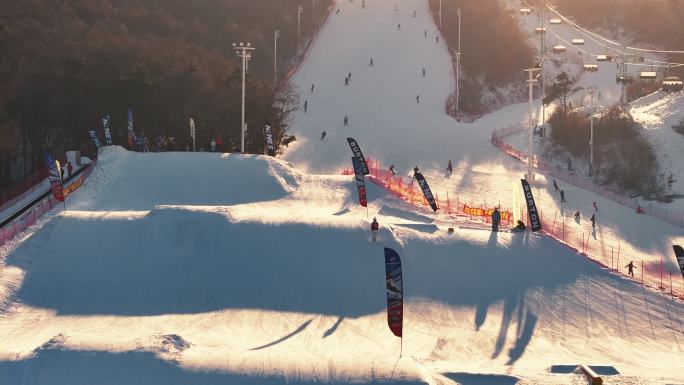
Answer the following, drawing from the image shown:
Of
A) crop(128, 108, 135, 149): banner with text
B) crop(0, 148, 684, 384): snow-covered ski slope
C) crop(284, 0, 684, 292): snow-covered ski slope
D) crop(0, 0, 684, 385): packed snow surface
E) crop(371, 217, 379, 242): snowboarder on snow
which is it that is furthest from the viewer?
crop(128, 108, 135, 149): banner with text

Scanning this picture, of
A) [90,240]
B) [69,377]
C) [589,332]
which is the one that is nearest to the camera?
[69,377]

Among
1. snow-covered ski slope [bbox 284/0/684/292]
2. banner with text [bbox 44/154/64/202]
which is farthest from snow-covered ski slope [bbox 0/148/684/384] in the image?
snow-covered ski slope [bbox 284/0/684/292]

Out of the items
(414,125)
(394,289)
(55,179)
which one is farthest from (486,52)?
(394,289)

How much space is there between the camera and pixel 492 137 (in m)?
50.2

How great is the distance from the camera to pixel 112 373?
16.4 metres

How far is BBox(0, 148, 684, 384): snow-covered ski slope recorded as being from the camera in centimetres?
1697

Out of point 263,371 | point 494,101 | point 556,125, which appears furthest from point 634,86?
point 263,371

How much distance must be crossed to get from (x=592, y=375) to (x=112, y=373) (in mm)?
11203

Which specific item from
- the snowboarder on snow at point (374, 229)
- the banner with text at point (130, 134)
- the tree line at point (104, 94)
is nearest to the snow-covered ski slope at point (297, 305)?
the snowboarder on snow at point (374, 229)

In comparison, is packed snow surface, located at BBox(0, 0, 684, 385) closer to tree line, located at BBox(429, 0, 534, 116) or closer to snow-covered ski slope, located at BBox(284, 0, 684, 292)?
snow-covered ski slope, located at BBox(284, 0, 684, 292)

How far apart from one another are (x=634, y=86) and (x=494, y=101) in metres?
13.0

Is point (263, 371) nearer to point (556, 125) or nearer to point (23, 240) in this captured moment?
point (23, 240)

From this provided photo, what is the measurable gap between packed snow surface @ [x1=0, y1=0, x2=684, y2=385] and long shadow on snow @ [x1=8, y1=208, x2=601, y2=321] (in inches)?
2.6

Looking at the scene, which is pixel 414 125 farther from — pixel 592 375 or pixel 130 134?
pixel 592 375
